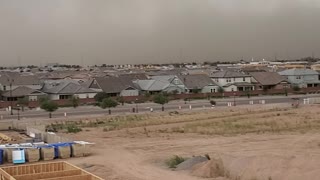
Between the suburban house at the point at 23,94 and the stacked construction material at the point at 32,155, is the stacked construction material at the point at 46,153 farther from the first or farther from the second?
the suburban house at the point at 23,94

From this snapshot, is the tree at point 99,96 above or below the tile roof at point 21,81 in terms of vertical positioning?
below

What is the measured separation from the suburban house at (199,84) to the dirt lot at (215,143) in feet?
80.9

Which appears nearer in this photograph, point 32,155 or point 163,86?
point 32,155

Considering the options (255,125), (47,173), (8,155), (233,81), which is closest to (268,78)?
(233,81)

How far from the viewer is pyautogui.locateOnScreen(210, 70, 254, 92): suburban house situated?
81.6 m

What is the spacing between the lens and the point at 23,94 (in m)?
68.3

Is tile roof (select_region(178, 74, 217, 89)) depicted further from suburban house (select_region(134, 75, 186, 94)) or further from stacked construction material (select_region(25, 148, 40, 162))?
stacked construction material (select_region(25, 148, 40, 162))

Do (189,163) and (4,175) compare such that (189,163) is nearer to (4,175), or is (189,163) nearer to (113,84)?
(4,175)

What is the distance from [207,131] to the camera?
38094 mm

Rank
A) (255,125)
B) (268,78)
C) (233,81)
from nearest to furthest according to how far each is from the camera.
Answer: (255,125)
(233,81)
(268,78)

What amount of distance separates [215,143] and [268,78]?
55.7 m

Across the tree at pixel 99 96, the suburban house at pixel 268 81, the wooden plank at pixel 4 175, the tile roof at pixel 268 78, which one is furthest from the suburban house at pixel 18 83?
the wooden plank at pixel 4 175

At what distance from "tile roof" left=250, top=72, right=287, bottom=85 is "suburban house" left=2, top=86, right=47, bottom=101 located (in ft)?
119

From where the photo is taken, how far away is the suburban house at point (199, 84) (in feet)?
256
